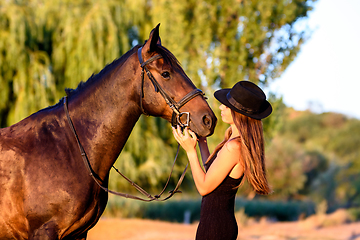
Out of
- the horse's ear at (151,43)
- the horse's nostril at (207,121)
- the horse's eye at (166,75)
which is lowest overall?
the horse's nostril at (207,121)

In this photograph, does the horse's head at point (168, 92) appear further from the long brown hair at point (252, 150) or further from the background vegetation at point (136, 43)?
the background vegetation at point (136, 43)

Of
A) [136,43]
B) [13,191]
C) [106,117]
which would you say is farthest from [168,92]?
[136,43]

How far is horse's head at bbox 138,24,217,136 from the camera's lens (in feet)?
7.41

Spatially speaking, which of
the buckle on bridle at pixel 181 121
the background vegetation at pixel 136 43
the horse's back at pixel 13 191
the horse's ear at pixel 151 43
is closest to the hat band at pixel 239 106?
the buckle on bridle at pixel 181 121

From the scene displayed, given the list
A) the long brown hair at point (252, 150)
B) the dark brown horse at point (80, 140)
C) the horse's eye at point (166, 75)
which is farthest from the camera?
the horse's eye at point (166, 75)

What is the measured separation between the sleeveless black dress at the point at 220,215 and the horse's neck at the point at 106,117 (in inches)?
30.0

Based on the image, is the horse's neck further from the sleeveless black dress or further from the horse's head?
the sleeveless black dress

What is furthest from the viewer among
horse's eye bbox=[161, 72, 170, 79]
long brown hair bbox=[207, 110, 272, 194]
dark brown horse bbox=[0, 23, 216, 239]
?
horse's eye bbox=[161, 72, 170, 79]

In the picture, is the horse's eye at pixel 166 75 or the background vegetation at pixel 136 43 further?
the background vegetation at pixel 136 43

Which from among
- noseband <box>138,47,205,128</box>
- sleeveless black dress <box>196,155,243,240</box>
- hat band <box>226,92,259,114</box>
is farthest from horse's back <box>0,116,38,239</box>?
hat band <box>226,92,259,114</box>

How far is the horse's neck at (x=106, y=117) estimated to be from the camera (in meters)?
2.34

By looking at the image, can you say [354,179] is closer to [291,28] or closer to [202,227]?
[291,28]

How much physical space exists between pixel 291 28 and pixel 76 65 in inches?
262

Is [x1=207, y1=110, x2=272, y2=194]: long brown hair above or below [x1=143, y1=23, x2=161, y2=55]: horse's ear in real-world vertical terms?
below
